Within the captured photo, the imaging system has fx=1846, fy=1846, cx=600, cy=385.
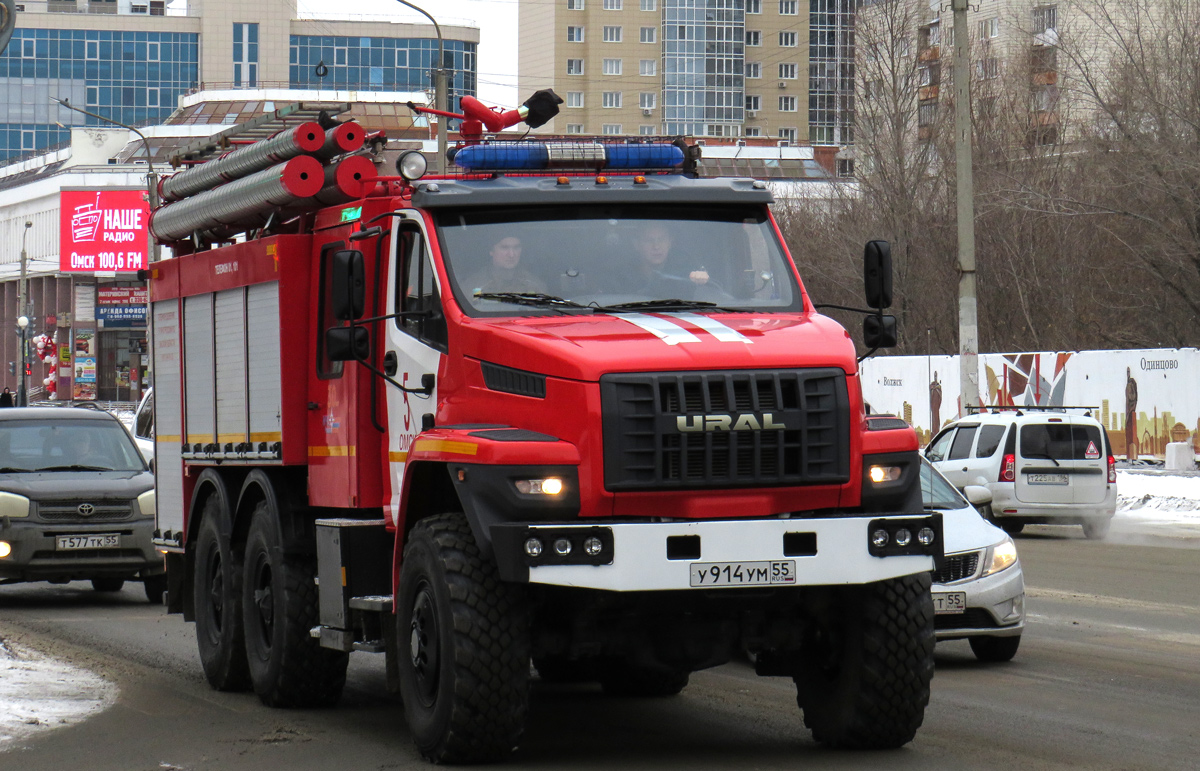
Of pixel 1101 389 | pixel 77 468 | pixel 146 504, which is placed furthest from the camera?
pixel 1101 389

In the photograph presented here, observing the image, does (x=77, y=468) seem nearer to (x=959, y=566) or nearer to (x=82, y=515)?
(x=82, y=515)

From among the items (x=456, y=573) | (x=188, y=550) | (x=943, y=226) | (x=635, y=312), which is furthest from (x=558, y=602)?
(x=943, y=226)

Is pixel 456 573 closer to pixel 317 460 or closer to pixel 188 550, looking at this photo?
pixel 317 460

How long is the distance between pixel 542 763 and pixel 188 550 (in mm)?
4394

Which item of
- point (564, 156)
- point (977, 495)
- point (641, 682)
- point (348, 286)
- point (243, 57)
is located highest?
point (243, 57)

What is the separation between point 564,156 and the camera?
368 inches

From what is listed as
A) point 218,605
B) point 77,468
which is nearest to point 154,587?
point 77,468

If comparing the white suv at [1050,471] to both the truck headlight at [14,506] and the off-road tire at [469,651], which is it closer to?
the truck headlight at [14,506]

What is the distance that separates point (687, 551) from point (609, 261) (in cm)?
176

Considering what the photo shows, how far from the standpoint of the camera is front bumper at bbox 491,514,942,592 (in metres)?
7.37

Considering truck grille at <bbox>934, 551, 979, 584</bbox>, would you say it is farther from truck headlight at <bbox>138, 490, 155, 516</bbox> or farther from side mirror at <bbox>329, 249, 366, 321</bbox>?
truck headlight at <bbox>138, 490, 155, 516</bbox>

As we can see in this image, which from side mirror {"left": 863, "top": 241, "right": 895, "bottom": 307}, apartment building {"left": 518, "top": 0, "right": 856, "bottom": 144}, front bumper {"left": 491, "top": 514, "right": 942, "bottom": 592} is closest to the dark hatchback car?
side mirror {"left": 863, "top": 241, "right": 895, "bottom": 307}

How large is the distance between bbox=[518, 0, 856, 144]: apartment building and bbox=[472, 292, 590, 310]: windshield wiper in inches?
5559

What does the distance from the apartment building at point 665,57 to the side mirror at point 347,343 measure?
141m
